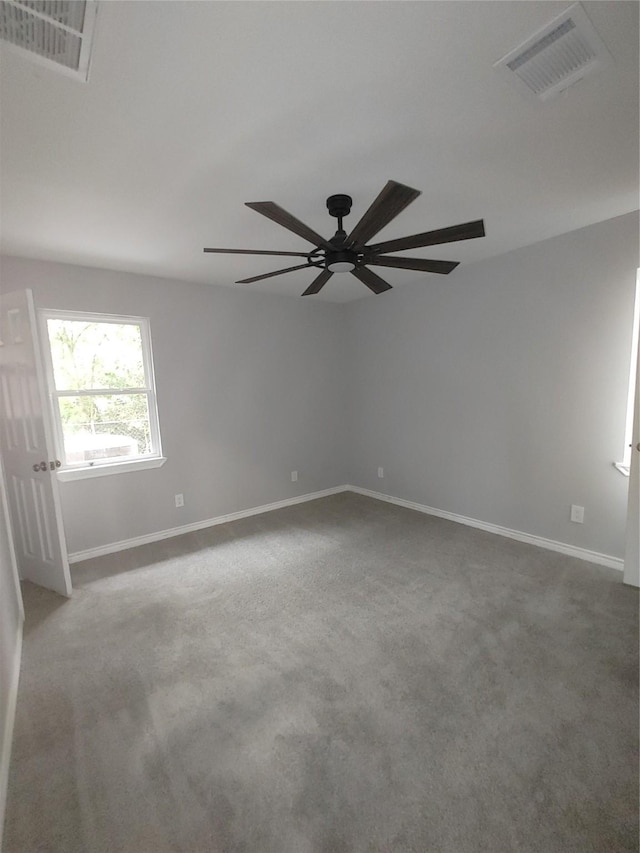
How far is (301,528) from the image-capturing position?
3848 mm

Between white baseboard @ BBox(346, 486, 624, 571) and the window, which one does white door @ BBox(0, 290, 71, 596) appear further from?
white baseboard @ BBox(346, 486, 624, 571)

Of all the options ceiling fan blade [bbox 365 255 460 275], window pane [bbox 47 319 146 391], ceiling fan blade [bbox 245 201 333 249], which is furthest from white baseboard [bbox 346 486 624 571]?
window pane [bbox 47 319 146 391]

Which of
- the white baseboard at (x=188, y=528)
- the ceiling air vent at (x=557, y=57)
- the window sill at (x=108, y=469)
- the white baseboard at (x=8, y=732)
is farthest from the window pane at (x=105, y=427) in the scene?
the ceiling air vent at (x=557, y=57)

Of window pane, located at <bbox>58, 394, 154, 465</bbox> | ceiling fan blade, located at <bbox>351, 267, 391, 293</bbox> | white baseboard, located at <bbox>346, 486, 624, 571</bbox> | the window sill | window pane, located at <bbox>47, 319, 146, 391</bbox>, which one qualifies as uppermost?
ceiling fan blade, located at <bbox>351, 267, 391, 293</bbox>

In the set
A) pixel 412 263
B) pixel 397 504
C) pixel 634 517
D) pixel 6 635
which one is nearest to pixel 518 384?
pixel 634 517

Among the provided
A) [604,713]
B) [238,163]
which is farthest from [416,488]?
[238,163]

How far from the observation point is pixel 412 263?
208cm

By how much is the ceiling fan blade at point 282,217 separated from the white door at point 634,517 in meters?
2.28

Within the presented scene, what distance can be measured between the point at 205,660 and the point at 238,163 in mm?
2464

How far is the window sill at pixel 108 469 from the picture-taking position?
124 inches

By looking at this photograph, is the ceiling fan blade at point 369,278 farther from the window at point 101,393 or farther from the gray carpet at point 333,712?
the window at point 101,393

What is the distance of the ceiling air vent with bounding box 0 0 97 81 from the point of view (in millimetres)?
1029

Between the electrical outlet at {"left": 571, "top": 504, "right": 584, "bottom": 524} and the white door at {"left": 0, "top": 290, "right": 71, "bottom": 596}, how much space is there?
147 inches

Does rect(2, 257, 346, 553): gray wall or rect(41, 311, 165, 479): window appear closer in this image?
rect(41, 311, 165, 479): window
